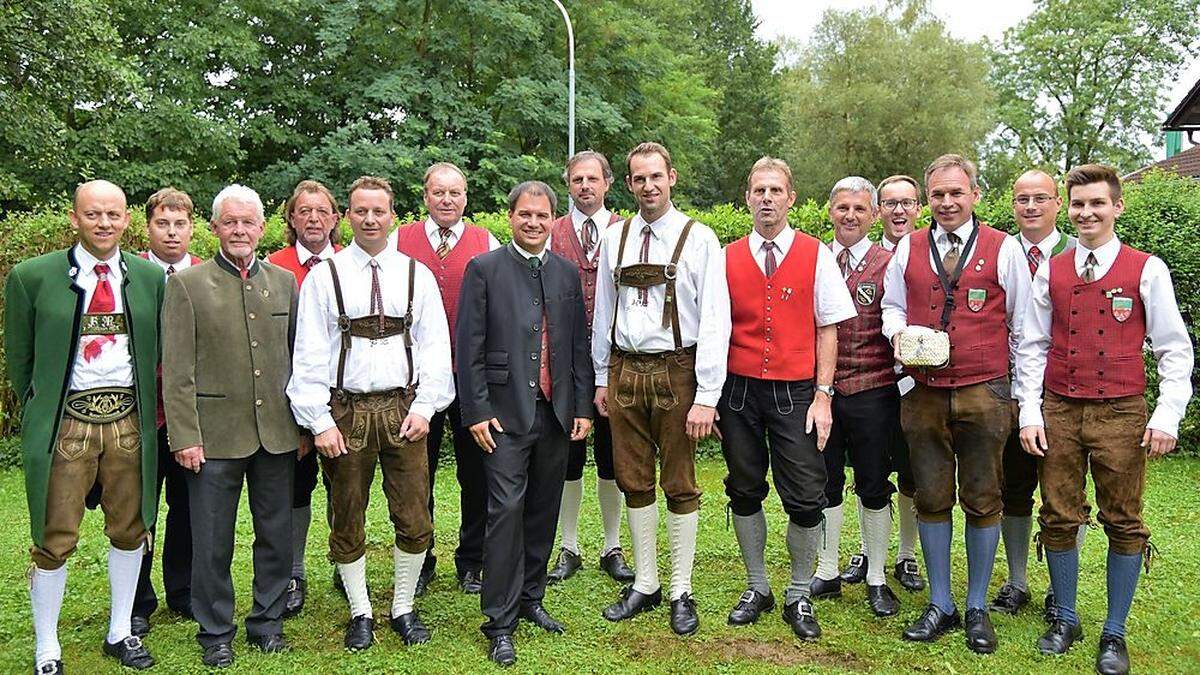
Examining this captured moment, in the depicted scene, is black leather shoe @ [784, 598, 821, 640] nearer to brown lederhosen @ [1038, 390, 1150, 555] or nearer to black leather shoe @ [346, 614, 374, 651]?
brown lederhosen @ [1038, 390, 1150, 555]

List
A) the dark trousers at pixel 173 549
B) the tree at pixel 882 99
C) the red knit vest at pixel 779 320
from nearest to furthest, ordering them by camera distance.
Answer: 1. the red knit vest at pixel 779 320
2. the dark trousers at pixel 173 549
3. the tree at pixel 882 99

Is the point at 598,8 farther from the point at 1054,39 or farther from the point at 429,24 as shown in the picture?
the point at 1054,39

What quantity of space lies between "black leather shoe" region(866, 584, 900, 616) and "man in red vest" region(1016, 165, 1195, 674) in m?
0.73

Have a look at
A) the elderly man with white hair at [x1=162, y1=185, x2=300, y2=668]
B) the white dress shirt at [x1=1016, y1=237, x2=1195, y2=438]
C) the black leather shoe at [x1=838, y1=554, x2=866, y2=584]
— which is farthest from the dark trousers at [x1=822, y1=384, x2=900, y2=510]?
the elderly man with white hair at [x1=162, y1=185, x2=300, y2=668]

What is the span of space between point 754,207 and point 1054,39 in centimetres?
3336

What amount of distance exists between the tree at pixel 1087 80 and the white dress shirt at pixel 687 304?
97.8 ft

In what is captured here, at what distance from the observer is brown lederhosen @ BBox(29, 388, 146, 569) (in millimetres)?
3822

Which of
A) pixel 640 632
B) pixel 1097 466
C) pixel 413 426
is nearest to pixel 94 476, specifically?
pixel 413 426

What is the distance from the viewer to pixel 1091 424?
396 centimetres

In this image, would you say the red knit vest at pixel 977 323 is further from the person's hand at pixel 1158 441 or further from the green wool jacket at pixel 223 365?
the green wool jacket at pixel 223 365

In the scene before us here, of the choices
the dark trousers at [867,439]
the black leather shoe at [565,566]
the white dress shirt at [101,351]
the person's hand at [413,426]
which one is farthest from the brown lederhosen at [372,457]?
the dark trousers at [867,439]

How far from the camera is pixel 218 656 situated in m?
4.01

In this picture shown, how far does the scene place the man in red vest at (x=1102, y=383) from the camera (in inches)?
154

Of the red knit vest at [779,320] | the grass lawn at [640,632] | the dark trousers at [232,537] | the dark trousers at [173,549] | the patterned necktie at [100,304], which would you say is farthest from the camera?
the dark trousers at [173,549]
